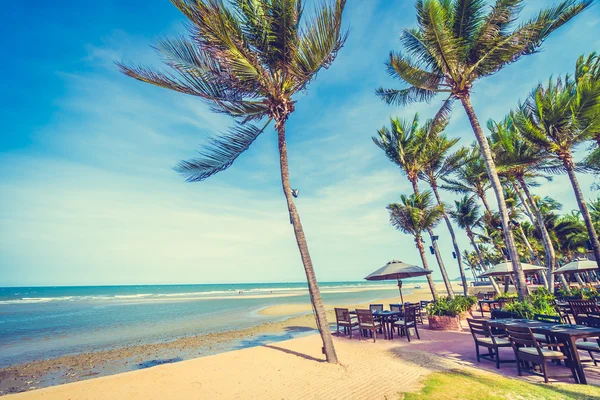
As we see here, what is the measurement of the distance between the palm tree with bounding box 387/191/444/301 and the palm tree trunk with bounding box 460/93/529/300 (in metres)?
5.08

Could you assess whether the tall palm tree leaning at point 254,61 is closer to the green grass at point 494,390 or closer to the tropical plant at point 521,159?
the green grass at point 494,390

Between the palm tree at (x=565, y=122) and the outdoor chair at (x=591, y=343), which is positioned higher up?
the palm tree at (x=565, y=122)

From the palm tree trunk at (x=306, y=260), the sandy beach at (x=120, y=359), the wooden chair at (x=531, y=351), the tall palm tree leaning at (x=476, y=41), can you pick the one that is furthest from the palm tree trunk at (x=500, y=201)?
the sandy beach at (x=120, y=359)

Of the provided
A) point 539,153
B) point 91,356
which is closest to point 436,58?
point 539,153

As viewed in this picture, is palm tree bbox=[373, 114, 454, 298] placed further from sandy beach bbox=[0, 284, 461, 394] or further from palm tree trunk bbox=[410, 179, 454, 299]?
sandy beach bbox=[0, 284, 461, 394]

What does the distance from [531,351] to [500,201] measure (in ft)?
Answer: 16.8

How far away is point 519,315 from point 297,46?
29.0ft

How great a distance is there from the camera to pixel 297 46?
5980 millimetres

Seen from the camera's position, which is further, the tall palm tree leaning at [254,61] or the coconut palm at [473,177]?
the coconut palm at [473,177]

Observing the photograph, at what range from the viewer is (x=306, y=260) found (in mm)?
6410

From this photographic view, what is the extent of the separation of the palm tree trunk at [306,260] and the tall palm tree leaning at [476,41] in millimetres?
6284

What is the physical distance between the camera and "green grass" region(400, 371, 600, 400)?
402 centimetres

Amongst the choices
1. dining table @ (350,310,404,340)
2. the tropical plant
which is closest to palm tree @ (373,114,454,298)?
the tropical plant

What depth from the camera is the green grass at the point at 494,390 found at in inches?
158
